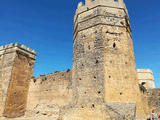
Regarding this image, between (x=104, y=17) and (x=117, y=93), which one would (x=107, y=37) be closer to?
(x=104, y=17)

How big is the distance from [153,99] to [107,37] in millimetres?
6700

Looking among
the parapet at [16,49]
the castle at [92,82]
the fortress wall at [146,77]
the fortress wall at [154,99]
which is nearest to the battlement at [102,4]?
the castle at [92,82]

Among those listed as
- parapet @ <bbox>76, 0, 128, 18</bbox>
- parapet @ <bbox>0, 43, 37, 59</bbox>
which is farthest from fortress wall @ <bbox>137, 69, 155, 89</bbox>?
parapet @ <bbox>0, 43, 37, 59</bbox>

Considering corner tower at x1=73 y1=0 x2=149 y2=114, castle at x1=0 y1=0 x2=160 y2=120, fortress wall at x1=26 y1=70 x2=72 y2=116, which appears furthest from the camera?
fortress wall at x1=26 y1=70 x2=72 y2=116

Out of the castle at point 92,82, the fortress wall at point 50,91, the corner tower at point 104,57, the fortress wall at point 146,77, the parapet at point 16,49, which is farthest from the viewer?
the fortress wall at point 146,77

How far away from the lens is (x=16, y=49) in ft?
46.4

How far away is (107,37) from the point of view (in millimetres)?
9109

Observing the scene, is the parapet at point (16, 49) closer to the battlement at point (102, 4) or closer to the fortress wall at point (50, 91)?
the fortress wall at point (50, 91)

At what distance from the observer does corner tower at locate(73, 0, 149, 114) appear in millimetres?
8055

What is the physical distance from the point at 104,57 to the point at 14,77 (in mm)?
9007

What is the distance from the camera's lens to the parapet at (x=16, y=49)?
1434cm

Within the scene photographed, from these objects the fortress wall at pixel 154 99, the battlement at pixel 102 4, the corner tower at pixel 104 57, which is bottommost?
the fortress wall at pixel 154 99

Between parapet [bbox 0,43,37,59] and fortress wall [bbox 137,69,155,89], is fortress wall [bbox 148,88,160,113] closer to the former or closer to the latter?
fortress wall [bbox 137,69,155,89]

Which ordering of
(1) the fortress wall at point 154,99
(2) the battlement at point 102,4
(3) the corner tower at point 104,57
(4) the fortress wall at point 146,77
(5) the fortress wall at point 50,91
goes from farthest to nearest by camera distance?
1. (4) the fortress wall at point 146,77
2. (1) the fortress wall at point 154,99
3. (5) the fortress wall at point 50,91
4. (2) the battlement at point 102,4
5. (3) the corner tower at point 104,57
